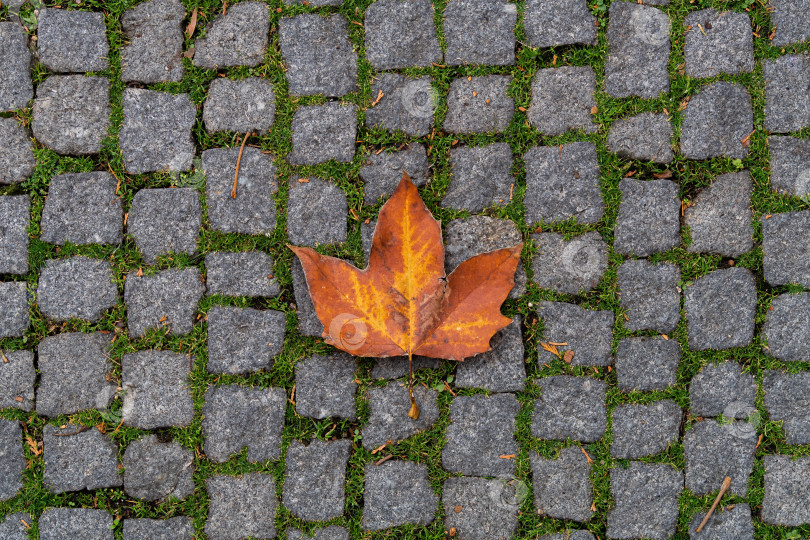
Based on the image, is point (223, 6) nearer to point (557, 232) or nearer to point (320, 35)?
point (320, 35)

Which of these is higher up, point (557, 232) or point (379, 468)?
point (557, 232)

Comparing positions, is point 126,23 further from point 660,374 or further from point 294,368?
point 660,374

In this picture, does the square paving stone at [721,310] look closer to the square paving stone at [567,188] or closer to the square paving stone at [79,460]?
the square paving stone at [567,188]

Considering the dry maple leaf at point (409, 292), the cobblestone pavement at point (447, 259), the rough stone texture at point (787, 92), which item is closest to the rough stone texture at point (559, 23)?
the cobblestone pavement at point (447, 259)

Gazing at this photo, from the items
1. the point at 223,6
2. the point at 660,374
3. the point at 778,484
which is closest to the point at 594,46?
the point at 660,374

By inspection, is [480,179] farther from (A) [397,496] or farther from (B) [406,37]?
(A) [397,496]

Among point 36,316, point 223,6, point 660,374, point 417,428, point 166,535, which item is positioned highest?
point 223,6
